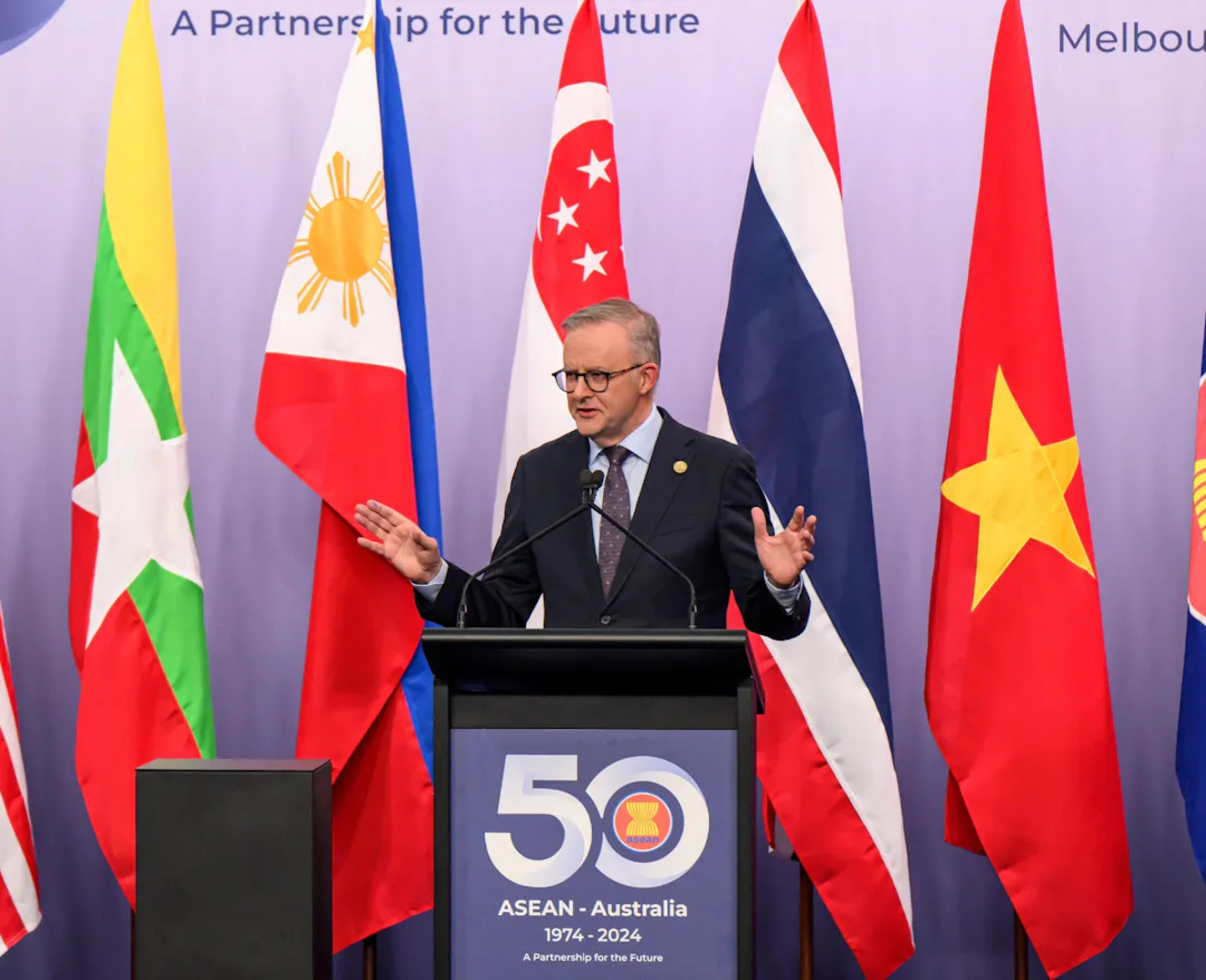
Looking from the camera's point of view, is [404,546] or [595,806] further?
[404,546]

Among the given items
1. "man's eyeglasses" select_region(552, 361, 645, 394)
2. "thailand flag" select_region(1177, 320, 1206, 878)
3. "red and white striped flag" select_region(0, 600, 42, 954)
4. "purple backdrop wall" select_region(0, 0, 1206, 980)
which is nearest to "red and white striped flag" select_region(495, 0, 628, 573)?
"purple backdrop wall" select_region(0, 0, 1206, 980)

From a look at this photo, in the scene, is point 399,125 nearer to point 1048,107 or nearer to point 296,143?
point 296,143

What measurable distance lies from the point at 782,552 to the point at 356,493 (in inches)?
50.2

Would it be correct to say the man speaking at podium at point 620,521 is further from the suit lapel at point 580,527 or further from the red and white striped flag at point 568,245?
the red and white striped flag at point 568,245

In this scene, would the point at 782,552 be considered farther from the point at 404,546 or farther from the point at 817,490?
the point at 817,490

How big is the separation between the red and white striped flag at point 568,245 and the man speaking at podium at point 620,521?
2.38ft

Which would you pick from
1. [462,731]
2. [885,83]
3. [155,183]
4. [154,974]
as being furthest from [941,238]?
[154,974]

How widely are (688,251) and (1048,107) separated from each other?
999mm

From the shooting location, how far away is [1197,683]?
2748 millimetres

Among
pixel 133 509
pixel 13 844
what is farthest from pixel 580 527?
pixel 13 844

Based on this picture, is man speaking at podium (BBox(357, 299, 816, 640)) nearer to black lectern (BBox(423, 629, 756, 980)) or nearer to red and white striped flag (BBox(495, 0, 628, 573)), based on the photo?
black lectern (BBox(423, 629, 756, 980))

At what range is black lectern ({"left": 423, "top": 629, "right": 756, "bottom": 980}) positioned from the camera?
149 cm

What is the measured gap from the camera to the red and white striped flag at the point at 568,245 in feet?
9.78

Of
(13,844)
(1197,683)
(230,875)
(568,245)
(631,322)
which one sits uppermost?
(568,245)
